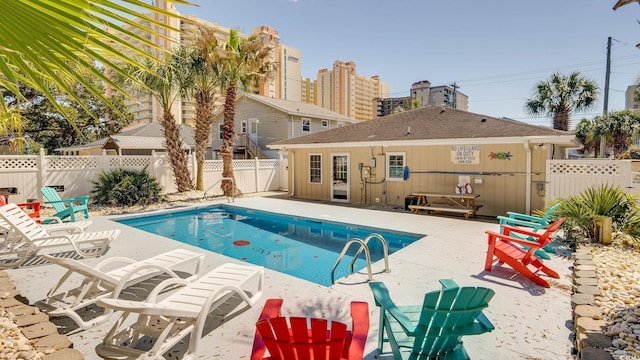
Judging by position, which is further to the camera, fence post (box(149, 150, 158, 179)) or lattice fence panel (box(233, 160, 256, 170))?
lattice fence panel (box(233, 160, 256, 170))

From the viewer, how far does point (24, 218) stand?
237 inches

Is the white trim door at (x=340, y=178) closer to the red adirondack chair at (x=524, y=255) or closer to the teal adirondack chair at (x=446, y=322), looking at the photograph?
the red adirondack chair at (x=524, y=255)

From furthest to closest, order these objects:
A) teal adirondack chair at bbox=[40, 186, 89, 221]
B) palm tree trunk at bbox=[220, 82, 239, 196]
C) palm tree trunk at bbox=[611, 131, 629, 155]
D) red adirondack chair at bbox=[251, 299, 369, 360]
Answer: palm tree trunk at bbox=[611, 131, 629, 155] → palm tree trunk at bbox=[220, 82, 239, 196] → teal adirondack chair at bbox=[40, 186, 89, 221] → red adirondack chair at bbox=[251, 299, 369, 360]

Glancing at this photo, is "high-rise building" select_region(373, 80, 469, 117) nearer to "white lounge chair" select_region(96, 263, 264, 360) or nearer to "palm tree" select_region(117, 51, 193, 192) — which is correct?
"palm tree" select_region(117, 51, 193, 192)

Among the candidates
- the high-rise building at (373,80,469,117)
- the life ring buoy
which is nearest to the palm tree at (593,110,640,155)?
the high-rise building at (373,80,469,117)

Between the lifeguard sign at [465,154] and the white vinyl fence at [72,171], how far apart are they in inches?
351

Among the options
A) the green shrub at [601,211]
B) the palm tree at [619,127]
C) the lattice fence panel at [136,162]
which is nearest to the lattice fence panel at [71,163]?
the lattice fence panel at [136,162]

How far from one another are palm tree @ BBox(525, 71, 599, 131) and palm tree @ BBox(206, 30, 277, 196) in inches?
644

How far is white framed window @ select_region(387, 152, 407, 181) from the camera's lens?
12.9 metres

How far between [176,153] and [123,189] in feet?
9.95

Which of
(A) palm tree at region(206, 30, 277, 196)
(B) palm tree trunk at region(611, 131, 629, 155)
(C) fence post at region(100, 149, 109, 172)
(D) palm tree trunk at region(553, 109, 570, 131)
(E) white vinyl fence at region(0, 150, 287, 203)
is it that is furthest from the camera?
(B) palm tree trunk at region(611, 131, 629, 155)

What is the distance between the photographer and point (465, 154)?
37.3 feet

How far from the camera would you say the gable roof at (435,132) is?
10.3 metres

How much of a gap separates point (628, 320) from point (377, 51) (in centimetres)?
2397
